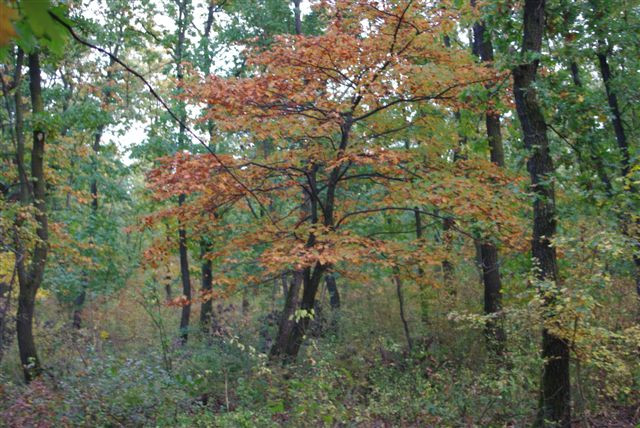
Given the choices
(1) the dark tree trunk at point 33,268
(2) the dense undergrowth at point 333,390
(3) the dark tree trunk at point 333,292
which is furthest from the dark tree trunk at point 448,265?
(1) the dark tree trunk at point 33,268

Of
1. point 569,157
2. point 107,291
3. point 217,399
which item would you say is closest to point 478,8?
point 569,157

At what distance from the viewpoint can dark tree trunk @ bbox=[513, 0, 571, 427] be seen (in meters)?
7.09

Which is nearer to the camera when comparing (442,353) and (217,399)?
(217,399)

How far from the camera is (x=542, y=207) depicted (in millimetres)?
7293

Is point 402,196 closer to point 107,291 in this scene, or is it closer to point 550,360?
point 550,360

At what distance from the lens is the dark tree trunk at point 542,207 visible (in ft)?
23.3

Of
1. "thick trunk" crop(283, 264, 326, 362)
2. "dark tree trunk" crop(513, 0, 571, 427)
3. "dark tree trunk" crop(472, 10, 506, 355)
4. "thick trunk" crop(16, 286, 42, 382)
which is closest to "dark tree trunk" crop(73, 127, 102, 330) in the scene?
"thick trunk" crop(16, 286, 42, 382)

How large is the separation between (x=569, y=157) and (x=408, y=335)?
204 inches

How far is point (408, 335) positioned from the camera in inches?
463

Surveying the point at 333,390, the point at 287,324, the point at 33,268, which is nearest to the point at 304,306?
the point at 287,324

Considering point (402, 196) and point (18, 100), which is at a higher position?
point (18, 100)

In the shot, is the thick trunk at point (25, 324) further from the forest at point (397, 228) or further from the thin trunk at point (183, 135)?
the thin trunk at point (183, 135)

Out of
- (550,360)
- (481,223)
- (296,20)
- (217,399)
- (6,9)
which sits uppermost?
(296,20)

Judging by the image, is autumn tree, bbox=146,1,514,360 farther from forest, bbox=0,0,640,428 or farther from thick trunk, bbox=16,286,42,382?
thick trunk, bbox=16,286,42,382
